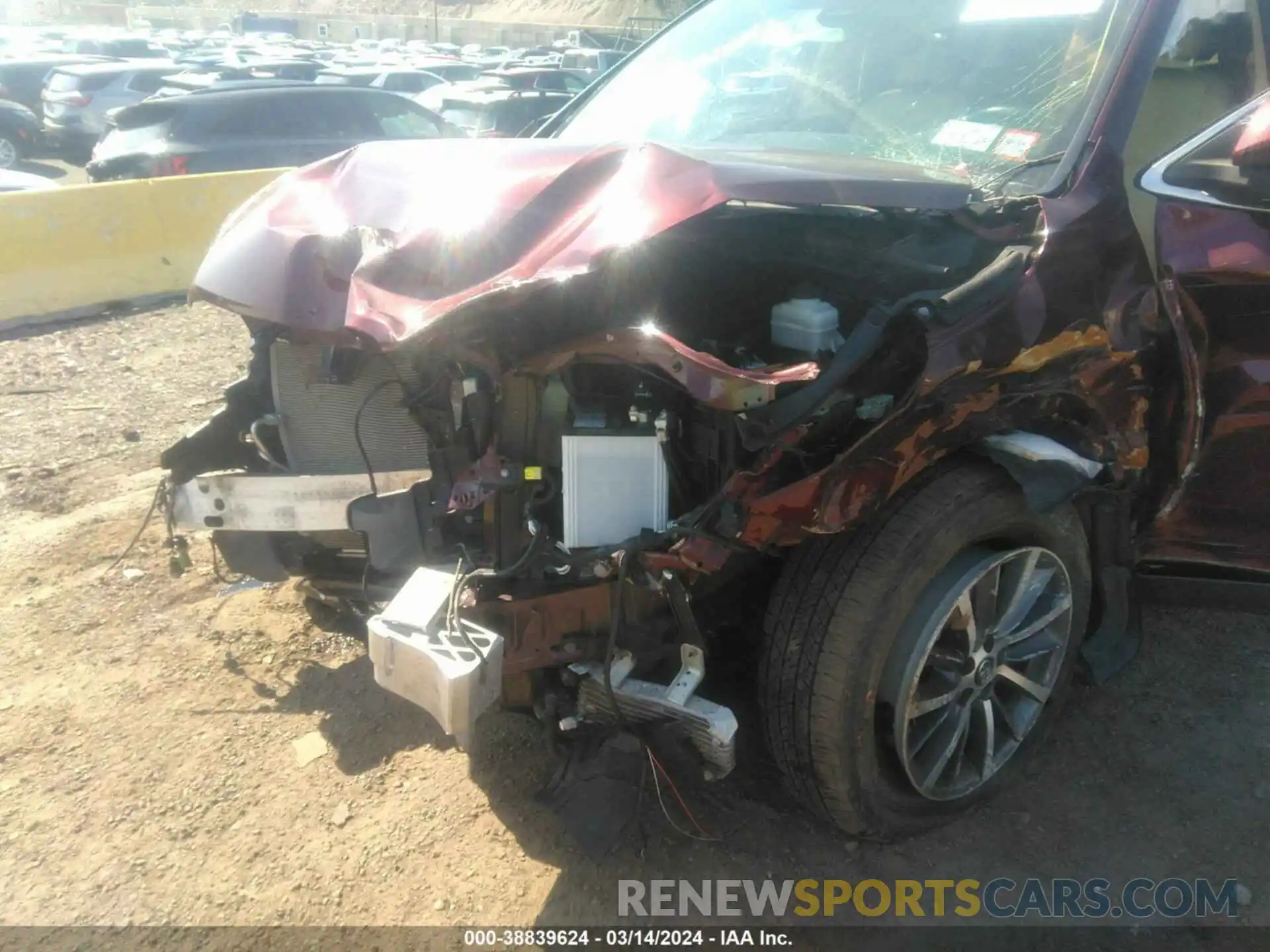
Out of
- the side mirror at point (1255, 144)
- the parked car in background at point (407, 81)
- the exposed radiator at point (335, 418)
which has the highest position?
the side mirror at point (1255, 144)

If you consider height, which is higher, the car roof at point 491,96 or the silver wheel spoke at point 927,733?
the silver wheel spoke at point 927,733

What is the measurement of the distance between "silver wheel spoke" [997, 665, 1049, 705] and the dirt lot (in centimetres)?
28

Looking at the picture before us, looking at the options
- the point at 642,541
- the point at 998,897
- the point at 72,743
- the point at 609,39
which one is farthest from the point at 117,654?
the point at 609,39

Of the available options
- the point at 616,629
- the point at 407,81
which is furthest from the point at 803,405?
the point at 407,81

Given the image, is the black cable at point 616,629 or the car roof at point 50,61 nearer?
the black cable at point 616,629

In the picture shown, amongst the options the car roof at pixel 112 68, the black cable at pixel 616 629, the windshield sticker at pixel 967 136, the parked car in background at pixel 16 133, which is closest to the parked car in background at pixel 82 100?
the car roof at pixel 112 68

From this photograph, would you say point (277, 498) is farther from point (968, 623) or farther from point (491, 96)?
point (491, 96)

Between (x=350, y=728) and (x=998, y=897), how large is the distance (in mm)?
1850

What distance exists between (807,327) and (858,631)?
70 cm

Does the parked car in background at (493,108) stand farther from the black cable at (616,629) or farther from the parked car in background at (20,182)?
the black cable at (616,629)

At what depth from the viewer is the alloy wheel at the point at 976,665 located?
7.23 feet

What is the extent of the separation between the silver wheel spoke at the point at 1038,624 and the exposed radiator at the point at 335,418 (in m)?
1.56

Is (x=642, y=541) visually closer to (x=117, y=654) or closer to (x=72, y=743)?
(x=72, y=743)

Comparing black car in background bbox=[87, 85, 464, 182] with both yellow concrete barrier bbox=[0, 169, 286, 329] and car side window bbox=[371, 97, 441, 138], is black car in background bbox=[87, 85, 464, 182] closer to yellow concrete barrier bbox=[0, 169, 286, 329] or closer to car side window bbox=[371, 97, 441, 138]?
car side window bbox=[371, 97, 441, 138]
